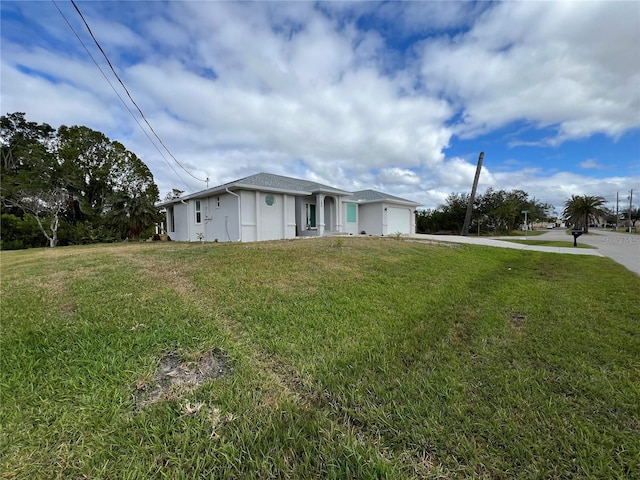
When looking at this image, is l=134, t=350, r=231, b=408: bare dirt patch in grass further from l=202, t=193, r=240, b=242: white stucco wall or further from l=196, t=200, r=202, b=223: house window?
l=196, t=200, r=202, b=223: house window

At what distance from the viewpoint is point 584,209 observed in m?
33.6

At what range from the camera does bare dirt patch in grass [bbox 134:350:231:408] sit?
233cm

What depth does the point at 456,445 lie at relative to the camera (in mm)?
1786

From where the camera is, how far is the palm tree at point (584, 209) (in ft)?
110

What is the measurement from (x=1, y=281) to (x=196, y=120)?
11824 millimetres

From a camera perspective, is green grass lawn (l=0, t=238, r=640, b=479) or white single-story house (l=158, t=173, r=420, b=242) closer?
green grass lawn (l=0, t=238, r=640, b=479)

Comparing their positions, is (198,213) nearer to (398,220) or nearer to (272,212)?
(272,212)

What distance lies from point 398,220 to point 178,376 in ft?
74.9

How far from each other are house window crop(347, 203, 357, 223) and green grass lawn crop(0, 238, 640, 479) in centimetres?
1604

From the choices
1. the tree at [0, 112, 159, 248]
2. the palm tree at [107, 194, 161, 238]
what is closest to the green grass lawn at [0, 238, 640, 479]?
the palm tree at [107, 194, 161, 238]

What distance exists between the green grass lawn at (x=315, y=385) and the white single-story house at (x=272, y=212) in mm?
9493

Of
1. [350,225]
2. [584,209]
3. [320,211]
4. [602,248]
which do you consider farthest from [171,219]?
[584,209]

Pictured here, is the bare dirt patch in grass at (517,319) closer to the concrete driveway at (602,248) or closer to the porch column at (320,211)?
the concrete driveway at (602,248)

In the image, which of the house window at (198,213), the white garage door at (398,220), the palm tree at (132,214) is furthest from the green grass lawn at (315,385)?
the white garage door at (398,220)
